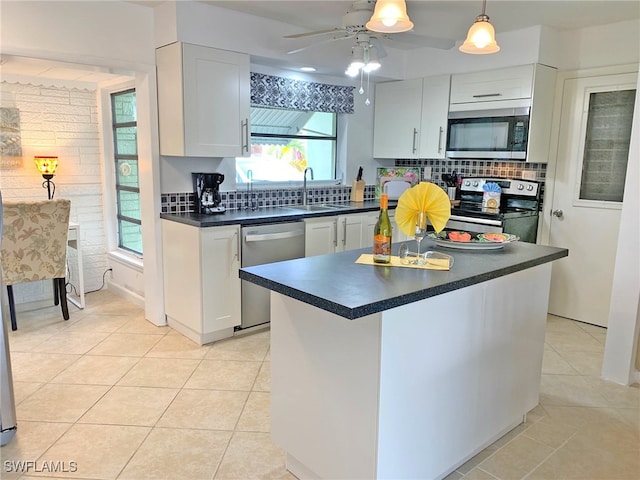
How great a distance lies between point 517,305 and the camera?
2340mm

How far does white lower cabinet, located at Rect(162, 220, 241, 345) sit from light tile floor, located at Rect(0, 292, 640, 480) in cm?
15

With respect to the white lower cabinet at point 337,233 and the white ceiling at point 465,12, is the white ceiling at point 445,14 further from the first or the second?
the white lower cabinet at point 337,233

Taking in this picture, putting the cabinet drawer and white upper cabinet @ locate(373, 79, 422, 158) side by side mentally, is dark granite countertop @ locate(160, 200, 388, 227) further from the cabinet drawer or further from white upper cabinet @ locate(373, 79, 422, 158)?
the cabinet drawer

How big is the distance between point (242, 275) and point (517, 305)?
4.46 feet

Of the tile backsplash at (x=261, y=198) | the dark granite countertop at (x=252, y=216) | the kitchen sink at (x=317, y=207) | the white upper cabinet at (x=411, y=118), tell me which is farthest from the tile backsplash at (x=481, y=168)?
the dark granite countertop at (x=252, y=216)

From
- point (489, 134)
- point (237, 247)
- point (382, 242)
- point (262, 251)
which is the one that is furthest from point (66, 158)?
point (489, 134)

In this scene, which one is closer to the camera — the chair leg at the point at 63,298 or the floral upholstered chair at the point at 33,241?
the floral upholstered chair at the point at 33,241

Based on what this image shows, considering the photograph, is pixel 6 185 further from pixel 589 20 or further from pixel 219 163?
pixel 589 20

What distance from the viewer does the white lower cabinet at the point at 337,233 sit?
3.92 metres

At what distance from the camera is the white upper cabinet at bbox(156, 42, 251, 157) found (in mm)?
3393

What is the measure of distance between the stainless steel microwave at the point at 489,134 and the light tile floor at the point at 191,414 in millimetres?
1598

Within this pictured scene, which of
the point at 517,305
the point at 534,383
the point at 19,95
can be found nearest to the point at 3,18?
the point at 19,95

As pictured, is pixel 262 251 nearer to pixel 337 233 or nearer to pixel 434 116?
pixel 337 233

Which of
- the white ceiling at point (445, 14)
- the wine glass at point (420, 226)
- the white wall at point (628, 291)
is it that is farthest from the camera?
the white ceiling at point (445, 14)
